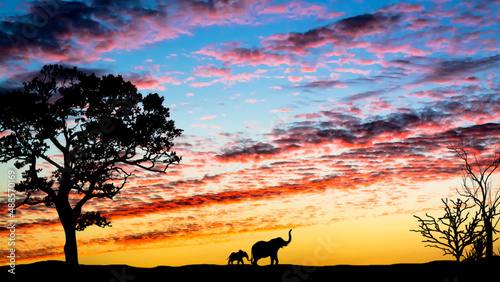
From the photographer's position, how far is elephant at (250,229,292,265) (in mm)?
26375

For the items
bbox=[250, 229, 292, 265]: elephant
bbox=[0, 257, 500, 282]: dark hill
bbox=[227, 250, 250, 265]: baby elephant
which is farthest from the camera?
bbox=[227, 250, 250, 265]: baby elephant

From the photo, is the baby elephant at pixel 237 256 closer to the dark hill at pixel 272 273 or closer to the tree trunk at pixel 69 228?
the dark hill at pixel 272 273

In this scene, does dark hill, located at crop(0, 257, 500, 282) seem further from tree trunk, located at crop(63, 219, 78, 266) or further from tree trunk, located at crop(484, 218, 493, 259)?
tree trunk, located at crop(484, 218, 493, 259)

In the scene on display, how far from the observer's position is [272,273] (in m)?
22.4

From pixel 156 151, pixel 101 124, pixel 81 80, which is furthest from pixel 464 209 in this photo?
pixel 81 80

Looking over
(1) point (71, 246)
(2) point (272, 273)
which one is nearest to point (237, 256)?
(2) point (272, 273)

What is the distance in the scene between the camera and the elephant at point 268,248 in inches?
1038

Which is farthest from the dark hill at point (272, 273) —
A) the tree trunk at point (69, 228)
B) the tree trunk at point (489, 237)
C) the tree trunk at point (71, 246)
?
the tree trunk at point (489, 237)

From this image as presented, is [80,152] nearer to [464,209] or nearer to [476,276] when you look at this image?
[476,276]

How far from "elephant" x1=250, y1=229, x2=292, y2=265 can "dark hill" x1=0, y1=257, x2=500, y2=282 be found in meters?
2.19

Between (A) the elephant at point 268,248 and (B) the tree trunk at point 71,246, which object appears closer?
(A) the elephant at point 268,248

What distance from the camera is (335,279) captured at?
2122 centimetres

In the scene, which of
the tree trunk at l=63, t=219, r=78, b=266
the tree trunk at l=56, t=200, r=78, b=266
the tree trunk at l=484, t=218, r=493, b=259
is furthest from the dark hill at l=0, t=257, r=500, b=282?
the tree trunk at l=484, t=218, r=493, b=259

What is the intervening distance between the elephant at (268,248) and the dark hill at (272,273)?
2.19 m
